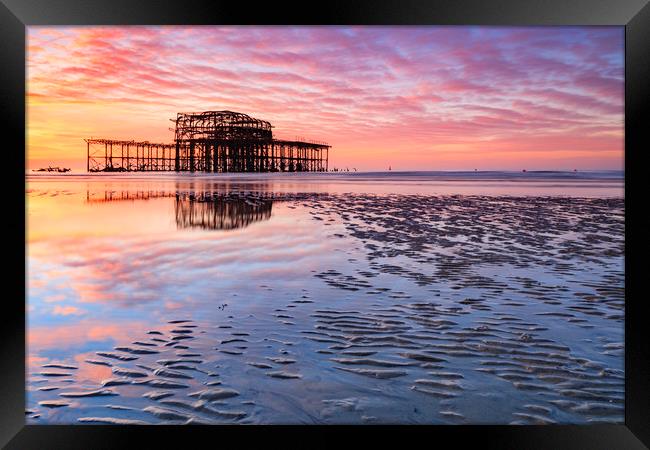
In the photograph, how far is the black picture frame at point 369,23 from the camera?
10.7 ft

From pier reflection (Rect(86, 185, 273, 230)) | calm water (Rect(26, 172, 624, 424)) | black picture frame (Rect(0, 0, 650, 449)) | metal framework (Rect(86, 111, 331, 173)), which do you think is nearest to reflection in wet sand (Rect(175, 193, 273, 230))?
pier reflection (Rect(86, 185, 273, 230))

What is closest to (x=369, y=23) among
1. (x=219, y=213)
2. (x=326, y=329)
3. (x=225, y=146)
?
(x=326, y=329)

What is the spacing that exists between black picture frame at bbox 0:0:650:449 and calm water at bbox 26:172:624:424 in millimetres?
123

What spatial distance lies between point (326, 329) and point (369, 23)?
8.43ft

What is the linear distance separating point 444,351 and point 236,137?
2748 inches

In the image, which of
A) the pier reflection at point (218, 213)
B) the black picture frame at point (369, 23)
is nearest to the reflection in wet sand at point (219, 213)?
the pier reflection at point (218, 213)

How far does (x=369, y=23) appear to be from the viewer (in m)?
3.77

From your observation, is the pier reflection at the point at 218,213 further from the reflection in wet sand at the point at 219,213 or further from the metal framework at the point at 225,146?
the metal framework at the point at 225,146

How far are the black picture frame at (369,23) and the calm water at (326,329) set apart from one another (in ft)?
0.40

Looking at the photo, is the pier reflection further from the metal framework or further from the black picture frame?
the metal framework

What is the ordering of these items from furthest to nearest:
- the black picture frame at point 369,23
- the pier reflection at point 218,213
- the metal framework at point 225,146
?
the metal framework at point 225,146, the pier reflection at point 218,213, the black picture frame at point 369,23

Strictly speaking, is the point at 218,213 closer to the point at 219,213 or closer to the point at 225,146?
the point at 219,213

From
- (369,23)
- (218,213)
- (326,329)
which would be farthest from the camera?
(218,213)
